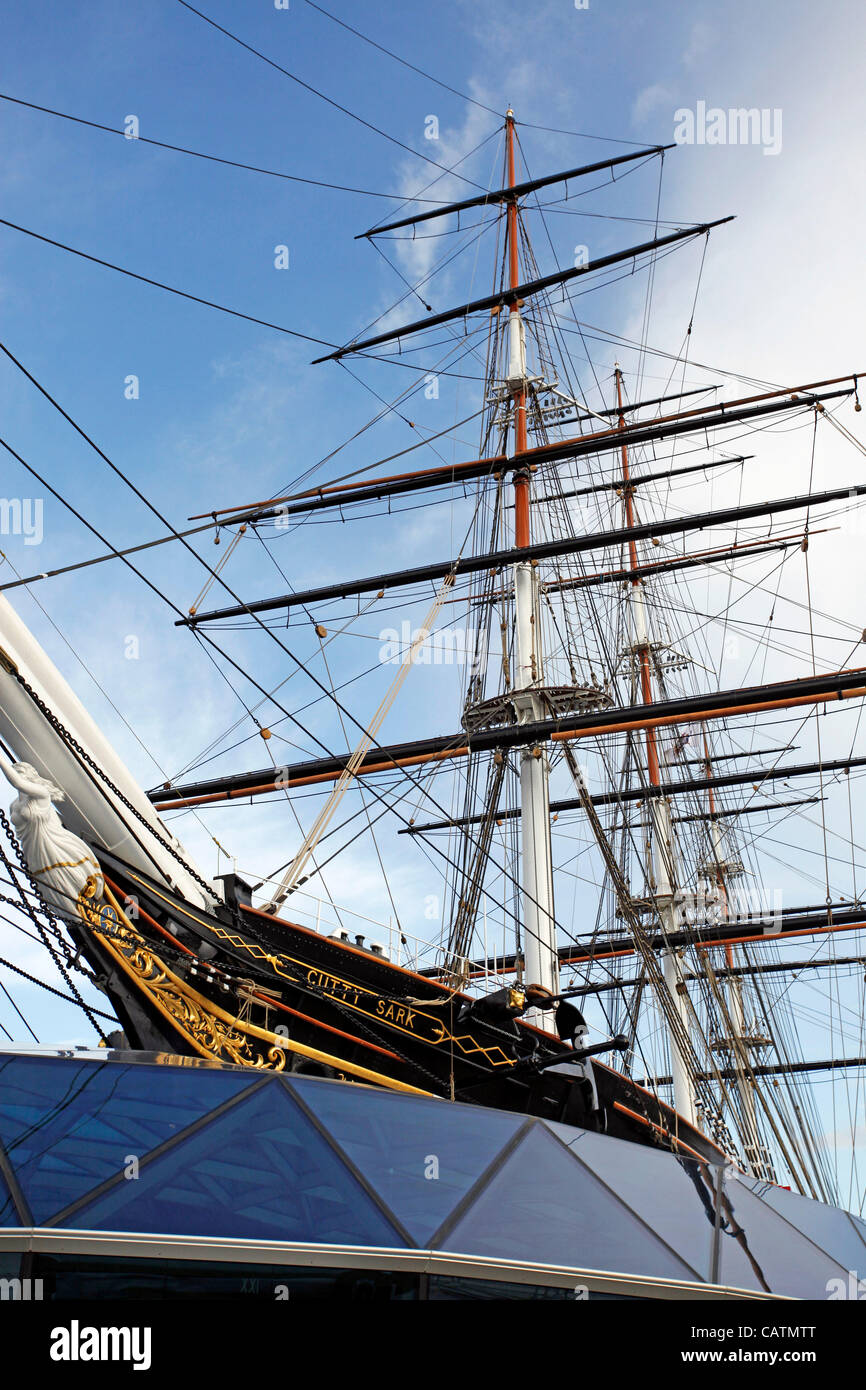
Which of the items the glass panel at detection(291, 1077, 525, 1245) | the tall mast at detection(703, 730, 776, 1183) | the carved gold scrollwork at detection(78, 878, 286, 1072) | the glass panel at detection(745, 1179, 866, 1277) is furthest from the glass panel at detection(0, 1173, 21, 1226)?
the tall mast at detection(703, 730, 776, 1183)

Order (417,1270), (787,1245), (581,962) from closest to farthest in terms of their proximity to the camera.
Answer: (417,1270) → (787,1245) → (581,962)

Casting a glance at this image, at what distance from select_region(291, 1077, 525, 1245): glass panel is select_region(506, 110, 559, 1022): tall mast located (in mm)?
8902

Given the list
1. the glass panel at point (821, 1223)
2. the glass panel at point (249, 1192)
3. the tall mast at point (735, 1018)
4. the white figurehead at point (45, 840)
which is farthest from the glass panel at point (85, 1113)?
the tall mast at point (735, 1018)

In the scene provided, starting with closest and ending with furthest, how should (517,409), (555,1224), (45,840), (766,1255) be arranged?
(555,1224) < (766,1255) < (45,840) < (517,409)

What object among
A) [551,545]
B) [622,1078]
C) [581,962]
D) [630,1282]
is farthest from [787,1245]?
[581,962]

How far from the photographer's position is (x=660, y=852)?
91.9 ft

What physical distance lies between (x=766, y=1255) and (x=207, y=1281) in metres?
2.46

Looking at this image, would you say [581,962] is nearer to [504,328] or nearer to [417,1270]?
[504,328]

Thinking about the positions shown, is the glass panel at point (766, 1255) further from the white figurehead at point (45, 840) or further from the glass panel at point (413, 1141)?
the white figurehead at point (45, 840)

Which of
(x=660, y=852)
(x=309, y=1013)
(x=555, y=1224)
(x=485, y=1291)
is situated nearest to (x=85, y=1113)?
(x=485, y=1291)

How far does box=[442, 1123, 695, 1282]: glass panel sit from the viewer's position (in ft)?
12.7

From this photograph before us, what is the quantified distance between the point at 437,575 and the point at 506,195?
9.26 m

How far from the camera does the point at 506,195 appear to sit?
23.7 m

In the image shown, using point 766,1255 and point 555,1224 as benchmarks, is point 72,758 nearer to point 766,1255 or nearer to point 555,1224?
point 555,1224
